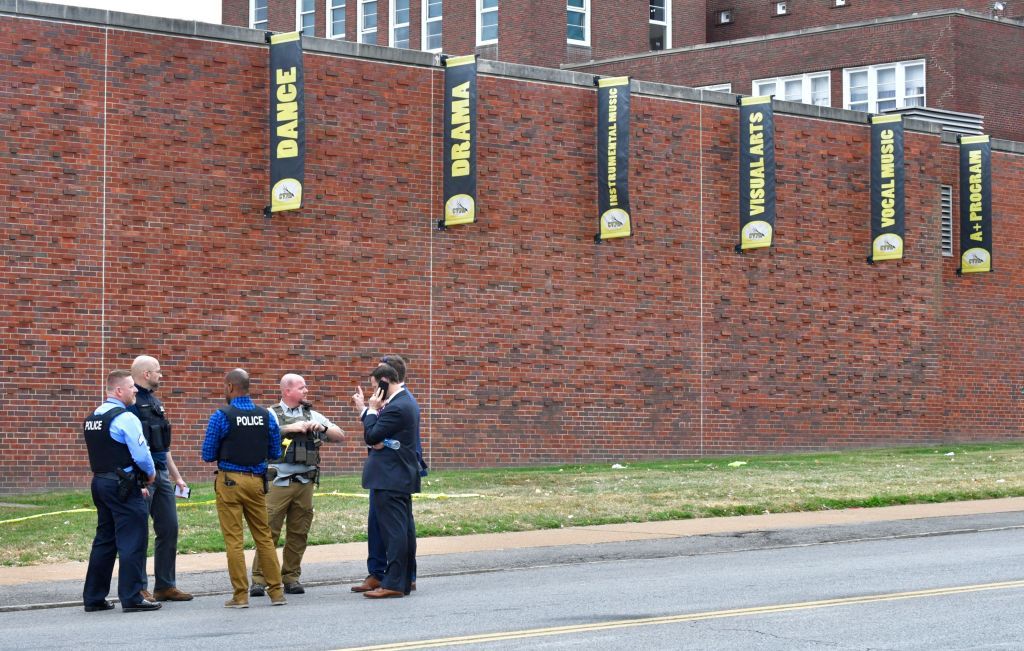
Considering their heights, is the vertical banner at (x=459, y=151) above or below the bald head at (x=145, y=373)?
above

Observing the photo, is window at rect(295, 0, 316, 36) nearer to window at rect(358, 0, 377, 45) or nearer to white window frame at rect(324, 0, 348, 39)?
white window frame at rect(324, 0, 348, 39)

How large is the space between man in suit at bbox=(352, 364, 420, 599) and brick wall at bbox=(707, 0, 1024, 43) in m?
40.4

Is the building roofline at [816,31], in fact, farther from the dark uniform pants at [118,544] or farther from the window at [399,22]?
the dark uniform pants at [118,544]

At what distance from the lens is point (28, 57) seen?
2342 cm

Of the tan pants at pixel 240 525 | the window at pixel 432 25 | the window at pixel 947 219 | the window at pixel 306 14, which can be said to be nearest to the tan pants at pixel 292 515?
the tan pants at pixel 240 525

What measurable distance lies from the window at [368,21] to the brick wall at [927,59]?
41.0 feet

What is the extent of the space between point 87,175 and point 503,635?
52.4 feet

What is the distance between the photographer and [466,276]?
27125mm

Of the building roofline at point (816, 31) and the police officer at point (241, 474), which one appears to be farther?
the building roofline at point (816, 31)

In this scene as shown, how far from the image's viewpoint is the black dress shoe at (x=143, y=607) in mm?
11906

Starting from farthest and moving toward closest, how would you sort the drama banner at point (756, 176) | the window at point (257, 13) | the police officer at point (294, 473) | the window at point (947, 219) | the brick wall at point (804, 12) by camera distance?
1. the window at point (257, 13)
2. the brick wall at point (804, 12)
3. the window at point (947, 219)
4. the drama banner at point (756, 176)
5. the police officer at point (294, 473)

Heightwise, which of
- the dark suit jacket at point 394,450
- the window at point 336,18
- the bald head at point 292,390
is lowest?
the dark suit jacket at point 394,450

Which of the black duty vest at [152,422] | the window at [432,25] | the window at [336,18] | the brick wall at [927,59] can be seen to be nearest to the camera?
the black duty vest at [152,422]

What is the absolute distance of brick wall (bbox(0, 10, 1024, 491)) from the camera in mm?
23609
